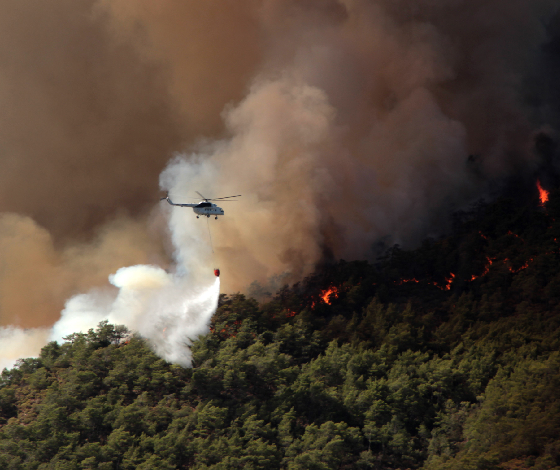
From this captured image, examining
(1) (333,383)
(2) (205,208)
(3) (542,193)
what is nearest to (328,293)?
(1) (333,383)

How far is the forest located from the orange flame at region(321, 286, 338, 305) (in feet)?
0.74

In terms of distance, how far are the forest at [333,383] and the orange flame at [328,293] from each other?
0.22 m

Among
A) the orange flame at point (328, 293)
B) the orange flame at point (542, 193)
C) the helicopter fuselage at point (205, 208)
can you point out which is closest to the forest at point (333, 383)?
the orange flame at point (328, 293)

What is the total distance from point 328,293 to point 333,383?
15.6 m

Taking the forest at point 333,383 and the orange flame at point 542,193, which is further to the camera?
the orange flame at point 542,193

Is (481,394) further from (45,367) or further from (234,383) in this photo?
(45,367)

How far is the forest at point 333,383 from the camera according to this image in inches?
1751

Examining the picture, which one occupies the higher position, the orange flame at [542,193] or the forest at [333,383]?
the orange flame at [542,193]

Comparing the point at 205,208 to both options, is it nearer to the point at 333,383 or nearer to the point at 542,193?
the point at 333,383

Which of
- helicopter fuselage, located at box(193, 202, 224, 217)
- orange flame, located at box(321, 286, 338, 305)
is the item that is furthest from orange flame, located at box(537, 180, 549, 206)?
helicopter fuselage, located at box(193, 202, 224, 217)

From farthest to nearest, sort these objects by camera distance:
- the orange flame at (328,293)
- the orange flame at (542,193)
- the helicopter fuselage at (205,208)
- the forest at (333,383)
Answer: the orange flame at (542,193), the orange flame at (328,293), the helicopter fuselage at (205,208), the forest at (333,383)

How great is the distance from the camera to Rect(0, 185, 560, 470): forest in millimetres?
44469

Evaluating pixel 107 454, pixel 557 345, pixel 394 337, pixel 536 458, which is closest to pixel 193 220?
pixel 394 337

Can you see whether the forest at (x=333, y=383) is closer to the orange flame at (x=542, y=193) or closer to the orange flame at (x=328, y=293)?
the orange flame at (x=328, y=293)
